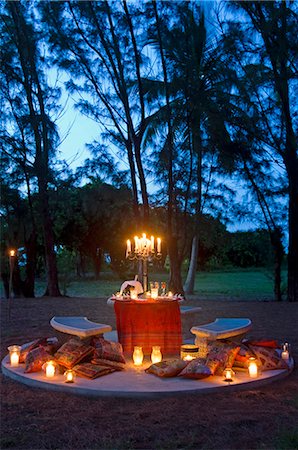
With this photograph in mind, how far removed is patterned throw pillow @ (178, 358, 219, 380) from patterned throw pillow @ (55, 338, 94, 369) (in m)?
0.86

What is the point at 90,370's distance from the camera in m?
4.16

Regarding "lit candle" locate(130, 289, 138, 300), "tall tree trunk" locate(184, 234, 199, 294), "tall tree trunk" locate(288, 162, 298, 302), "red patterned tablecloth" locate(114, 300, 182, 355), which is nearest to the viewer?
"red patterned tablecloth" locate(114, 300, 182, 355)

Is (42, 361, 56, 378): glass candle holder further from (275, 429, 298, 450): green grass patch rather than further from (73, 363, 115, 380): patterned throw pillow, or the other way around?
(275, 429, 298, 450): green grass patch

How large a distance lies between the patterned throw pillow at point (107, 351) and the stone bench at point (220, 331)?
28.0 inches

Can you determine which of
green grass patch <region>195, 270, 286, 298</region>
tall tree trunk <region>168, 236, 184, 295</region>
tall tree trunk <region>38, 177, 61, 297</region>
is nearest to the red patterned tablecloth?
tall tree trunk <region>168, 236, 184, 295</region>

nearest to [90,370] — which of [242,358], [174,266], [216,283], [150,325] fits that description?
[150,325]

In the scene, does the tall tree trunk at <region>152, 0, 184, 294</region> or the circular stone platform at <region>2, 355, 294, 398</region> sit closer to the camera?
the circular stone platform at <region>2, 355, 294, 398</region>

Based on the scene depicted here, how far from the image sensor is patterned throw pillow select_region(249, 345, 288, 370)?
4402mm

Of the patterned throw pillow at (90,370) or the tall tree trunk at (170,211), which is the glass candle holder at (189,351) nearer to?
the patterned throw pillow at (90,370)

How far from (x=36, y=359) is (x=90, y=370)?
522 millimetres

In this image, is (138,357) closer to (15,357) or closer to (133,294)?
(133,294)

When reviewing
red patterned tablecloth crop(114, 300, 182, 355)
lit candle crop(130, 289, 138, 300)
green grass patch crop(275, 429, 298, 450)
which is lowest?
green grass patch crop(275, 429, 298, 450)

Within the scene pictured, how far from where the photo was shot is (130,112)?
1086cm

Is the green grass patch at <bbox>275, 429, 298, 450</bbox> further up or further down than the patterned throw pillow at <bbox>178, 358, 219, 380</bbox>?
further down
